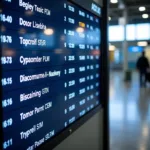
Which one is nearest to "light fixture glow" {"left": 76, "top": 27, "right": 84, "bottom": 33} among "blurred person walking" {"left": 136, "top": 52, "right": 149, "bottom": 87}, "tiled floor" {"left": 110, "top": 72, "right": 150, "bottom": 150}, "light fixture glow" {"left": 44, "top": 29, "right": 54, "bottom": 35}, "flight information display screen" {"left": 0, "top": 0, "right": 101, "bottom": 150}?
"flight information display screen" {"left": 0, "top": 0, "right": 101, "bottom": 150}

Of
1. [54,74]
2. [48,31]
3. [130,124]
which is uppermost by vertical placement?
[48,31]

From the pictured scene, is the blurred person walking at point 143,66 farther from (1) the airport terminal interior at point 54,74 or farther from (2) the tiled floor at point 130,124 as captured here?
(1) the airport terminal interior at point 54,74

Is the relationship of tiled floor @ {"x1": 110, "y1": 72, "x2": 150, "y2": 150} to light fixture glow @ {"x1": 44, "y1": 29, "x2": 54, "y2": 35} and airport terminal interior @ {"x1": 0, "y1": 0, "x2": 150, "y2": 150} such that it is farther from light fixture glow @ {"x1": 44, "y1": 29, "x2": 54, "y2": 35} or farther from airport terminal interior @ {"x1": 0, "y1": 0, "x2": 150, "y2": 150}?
light fixture glow @ {"x1": 44, "y1": 29, "x2": 54, "y2": 35}

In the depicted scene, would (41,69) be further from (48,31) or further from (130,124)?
(130,124)

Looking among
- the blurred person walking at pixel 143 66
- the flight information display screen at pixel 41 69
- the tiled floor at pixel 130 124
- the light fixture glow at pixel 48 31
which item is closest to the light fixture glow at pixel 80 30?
the flight information display screen at pixel 41 69

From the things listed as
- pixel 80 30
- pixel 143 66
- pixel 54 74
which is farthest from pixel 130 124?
pixel 143 66

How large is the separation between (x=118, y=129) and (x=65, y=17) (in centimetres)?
386

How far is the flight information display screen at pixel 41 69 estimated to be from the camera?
5.26 feet

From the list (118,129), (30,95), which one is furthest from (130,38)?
(30,95)

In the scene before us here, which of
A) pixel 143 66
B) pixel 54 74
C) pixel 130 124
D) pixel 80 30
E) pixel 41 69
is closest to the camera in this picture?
pixel 41 69

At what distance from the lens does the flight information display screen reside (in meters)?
1.60

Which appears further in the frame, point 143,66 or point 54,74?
point 143,66

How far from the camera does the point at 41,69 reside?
76.4 inches

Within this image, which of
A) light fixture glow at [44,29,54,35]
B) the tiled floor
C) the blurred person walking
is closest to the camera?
light fixture glow at [44,29,54,35]
